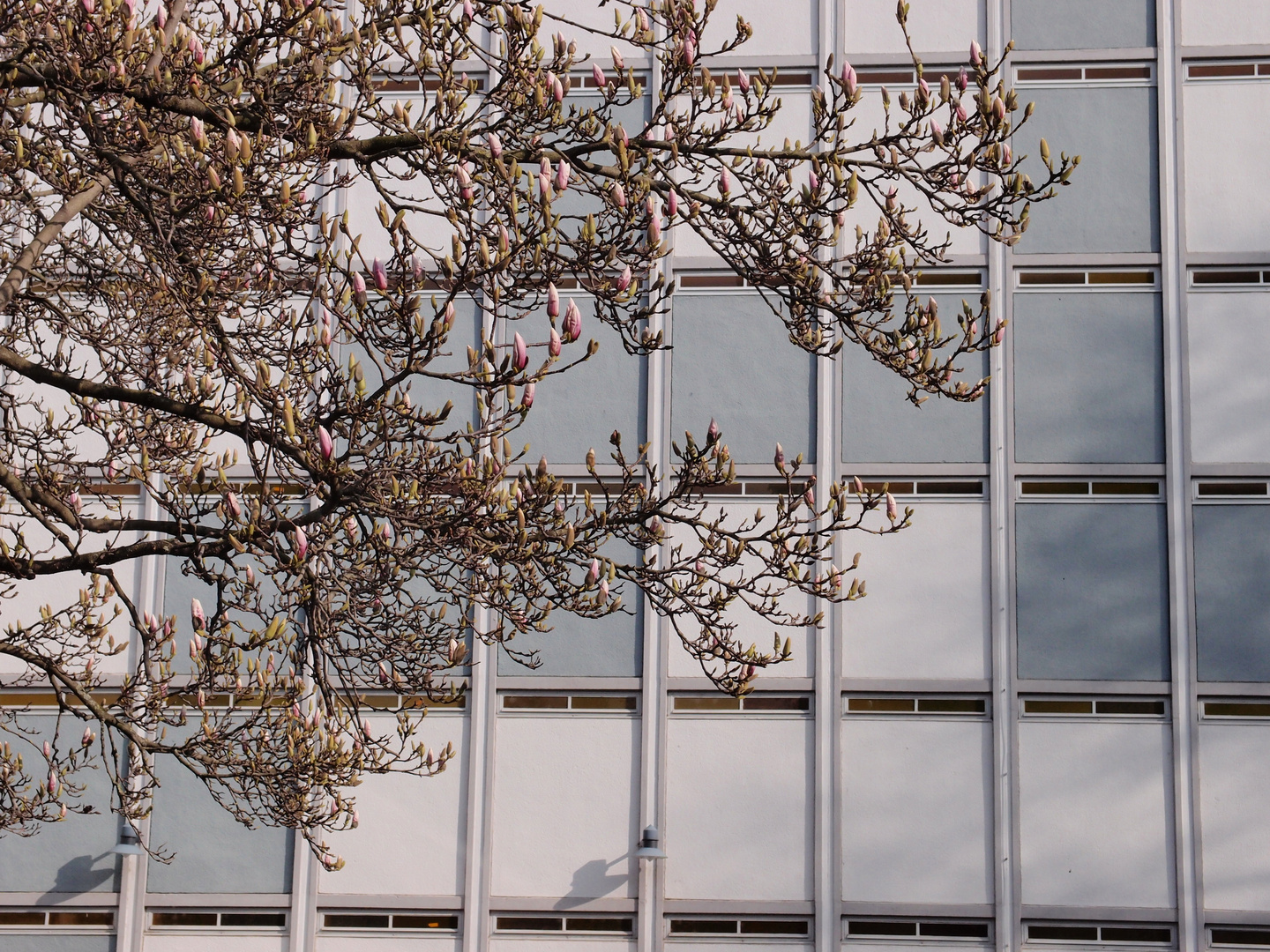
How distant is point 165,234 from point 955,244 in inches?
248

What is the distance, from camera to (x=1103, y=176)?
9.95 meters

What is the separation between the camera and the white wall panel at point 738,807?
31.0 feet

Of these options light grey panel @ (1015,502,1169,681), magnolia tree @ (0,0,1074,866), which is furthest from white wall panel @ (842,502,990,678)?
magnolia tree @ (0,0,1074,866)

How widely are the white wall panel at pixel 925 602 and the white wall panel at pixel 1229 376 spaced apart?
1583mm

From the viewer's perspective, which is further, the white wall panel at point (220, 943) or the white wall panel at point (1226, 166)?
the white wall panel at point (1226, 166)

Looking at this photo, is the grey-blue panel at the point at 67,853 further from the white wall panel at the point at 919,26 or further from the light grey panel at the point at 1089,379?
the white wall panel at the point at 919,26

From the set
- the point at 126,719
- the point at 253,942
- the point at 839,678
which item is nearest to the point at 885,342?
the point at 126,719

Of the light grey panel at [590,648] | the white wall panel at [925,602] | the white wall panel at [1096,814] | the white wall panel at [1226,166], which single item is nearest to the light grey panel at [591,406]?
the light grey panel at [590,648]

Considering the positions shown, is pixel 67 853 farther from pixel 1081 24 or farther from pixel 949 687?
pixel 1081 24

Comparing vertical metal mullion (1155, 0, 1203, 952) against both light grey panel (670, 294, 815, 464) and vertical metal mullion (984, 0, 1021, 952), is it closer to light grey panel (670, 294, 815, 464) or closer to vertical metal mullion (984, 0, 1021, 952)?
vertical metal mullion (984, 0, 1021, 952)

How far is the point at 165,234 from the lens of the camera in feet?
17.0

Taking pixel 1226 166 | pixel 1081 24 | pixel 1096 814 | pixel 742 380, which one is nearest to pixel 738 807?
pixel 1096 814

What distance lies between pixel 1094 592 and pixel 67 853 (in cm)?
712

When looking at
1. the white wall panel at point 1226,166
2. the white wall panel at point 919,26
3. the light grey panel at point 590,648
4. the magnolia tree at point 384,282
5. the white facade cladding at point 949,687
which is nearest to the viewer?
the magnolia tree at point 384,282
